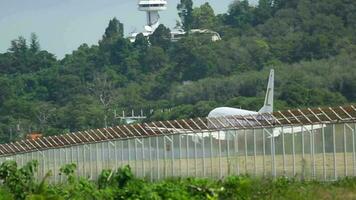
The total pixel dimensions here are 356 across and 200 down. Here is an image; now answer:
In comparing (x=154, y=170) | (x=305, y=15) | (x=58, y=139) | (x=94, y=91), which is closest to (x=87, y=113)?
(x=94, y=91)

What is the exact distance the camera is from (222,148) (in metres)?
62.2

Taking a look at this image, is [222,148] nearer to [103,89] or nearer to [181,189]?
[181,189]

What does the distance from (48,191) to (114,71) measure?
146m

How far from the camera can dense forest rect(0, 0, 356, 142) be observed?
134 m

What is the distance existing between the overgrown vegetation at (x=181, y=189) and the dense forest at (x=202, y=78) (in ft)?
202

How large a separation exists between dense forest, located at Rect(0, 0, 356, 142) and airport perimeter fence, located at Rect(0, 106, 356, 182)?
4355 cm

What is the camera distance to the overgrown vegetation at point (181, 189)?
149 feet

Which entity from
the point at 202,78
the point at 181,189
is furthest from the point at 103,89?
the point at 181,189

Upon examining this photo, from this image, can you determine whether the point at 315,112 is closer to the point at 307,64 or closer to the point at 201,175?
the point at 201,175

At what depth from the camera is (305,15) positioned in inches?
7485

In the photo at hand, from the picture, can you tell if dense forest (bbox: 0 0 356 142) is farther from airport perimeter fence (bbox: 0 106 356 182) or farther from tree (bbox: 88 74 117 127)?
airport perimeter fence (bbox: 0 106 356 182)

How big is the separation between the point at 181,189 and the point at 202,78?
131m

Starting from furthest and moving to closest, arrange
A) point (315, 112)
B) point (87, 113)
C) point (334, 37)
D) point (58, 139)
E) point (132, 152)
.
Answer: point (334, 37) → point (87, 113) → point (58, 139) → point (132, 152) → point (315, 112)

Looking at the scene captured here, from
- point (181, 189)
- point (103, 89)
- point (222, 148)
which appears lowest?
point (103, 89)
